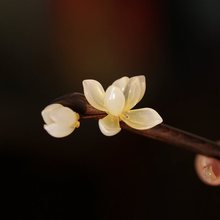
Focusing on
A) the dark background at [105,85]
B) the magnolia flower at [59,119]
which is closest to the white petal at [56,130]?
the magnolia flower at [59,119]

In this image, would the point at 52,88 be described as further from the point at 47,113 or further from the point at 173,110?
the point at 47,113

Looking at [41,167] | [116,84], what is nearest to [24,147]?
[41,167]

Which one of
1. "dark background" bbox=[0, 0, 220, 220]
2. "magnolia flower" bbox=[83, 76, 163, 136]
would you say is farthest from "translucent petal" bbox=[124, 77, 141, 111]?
"dark background" bbox=[0, 0, 220, 220]

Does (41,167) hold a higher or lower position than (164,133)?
lower

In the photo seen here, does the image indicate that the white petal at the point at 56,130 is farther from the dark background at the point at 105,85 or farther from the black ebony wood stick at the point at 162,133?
the dark background at the point at 105,85

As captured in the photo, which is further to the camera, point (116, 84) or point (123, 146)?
point (123, 146)

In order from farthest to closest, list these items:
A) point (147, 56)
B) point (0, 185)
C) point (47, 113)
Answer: point (147, 56)
point (0, 185)
point (47, 113)

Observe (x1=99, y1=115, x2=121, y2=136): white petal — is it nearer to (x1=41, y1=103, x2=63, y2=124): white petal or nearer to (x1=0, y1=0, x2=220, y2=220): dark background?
(x1=41, y1=103, x2=63, y2=124): white petal
